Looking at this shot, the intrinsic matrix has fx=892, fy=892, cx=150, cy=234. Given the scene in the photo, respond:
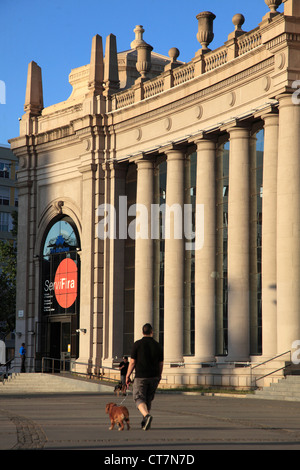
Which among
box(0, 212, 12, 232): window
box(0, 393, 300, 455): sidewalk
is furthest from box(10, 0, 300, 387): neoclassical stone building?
box(0, 212, 12, 232): window

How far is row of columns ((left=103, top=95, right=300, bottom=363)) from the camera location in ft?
114

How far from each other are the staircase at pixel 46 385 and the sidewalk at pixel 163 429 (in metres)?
15.3

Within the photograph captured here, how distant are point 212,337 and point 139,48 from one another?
17157mm

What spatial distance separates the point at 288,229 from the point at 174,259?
32.9 ft

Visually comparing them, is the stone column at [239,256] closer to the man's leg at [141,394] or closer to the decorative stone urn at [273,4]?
the decorative stone urn at [273,4]

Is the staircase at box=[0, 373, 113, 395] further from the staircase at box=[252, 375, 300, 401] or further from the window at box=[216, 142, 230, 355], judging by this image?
the staircase at box=[252, 375, 300, 401]

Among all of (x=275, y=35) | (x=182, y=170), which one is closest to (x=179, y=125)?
(x=182, y=170)

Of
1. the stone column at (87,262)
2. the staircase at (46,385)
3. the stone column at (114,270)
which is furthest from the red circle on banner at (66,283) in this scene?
the staircase at (46,385)

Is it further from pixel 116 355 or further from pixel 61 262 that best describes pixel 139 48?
pixel 116 355

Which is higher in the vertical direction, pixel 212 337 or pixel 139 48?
pixel 139 48

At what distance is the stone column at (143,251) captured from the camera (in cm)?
4588

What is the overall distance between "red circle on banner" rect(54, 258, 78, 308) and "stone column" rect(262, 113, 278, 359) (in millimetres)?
16851

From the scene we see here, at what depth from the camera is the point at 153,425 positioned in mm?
18719

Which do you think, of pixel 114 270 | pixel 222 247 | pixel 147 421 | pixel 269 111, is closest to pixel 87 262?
pixel 114 270
